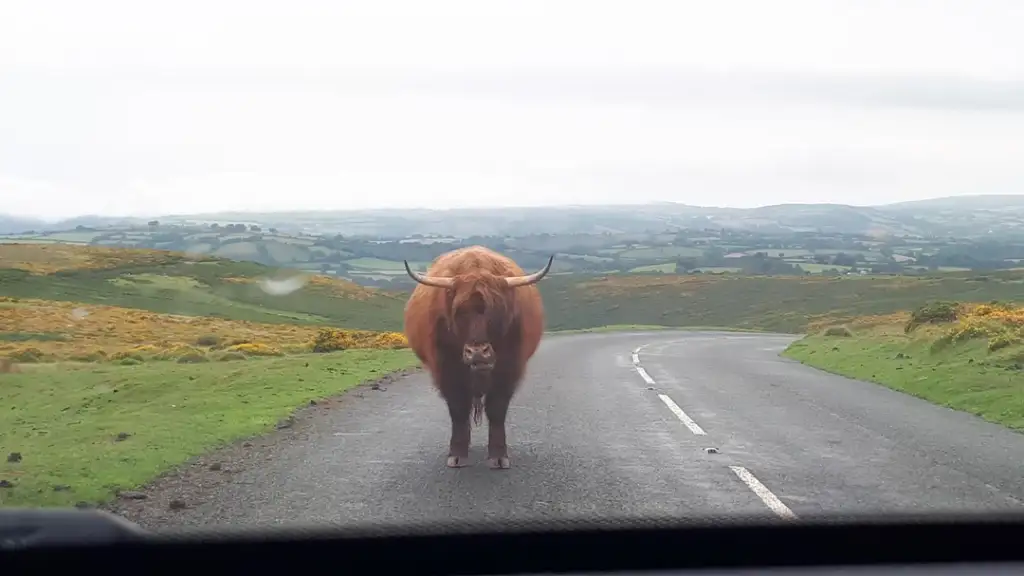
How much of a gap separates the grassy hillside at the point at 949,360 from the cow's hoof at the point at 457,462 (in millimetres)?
7082

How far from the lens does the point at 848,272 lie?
223ft

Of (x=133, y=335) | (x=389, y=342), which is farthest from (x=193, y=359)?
(x=133, y=335)

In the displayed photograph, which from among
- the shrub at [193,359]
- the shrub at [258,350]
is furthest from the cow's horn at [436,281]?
the shrub at [258,350]

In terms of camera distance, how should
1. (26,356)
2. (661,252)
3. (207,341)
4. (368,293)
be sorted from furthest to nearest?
(368,293)
(661,252)
(207,341)
(26,356)

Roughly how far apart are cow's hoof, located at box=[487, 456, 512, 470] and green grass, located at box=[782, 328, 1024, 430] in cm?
669

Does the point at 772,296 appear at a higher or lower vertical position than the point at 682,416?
lower

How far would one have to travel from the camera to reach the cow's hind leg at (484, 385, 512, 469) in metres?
9.59

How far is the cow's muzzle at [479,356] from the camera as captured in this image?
8.70m

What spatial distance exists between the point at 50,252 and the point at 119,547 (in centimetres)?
7787

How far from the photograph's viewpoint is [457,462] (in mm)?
9625

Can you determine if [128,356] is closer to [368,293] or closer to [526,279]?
[526,279]

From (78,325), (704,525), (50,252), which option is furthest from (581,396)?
(50,252)

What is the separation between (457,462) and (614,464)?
4.53 feet

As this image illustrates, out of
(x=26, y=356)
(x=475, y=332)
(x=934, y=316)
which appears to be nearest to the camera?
(x=475, y=332)
